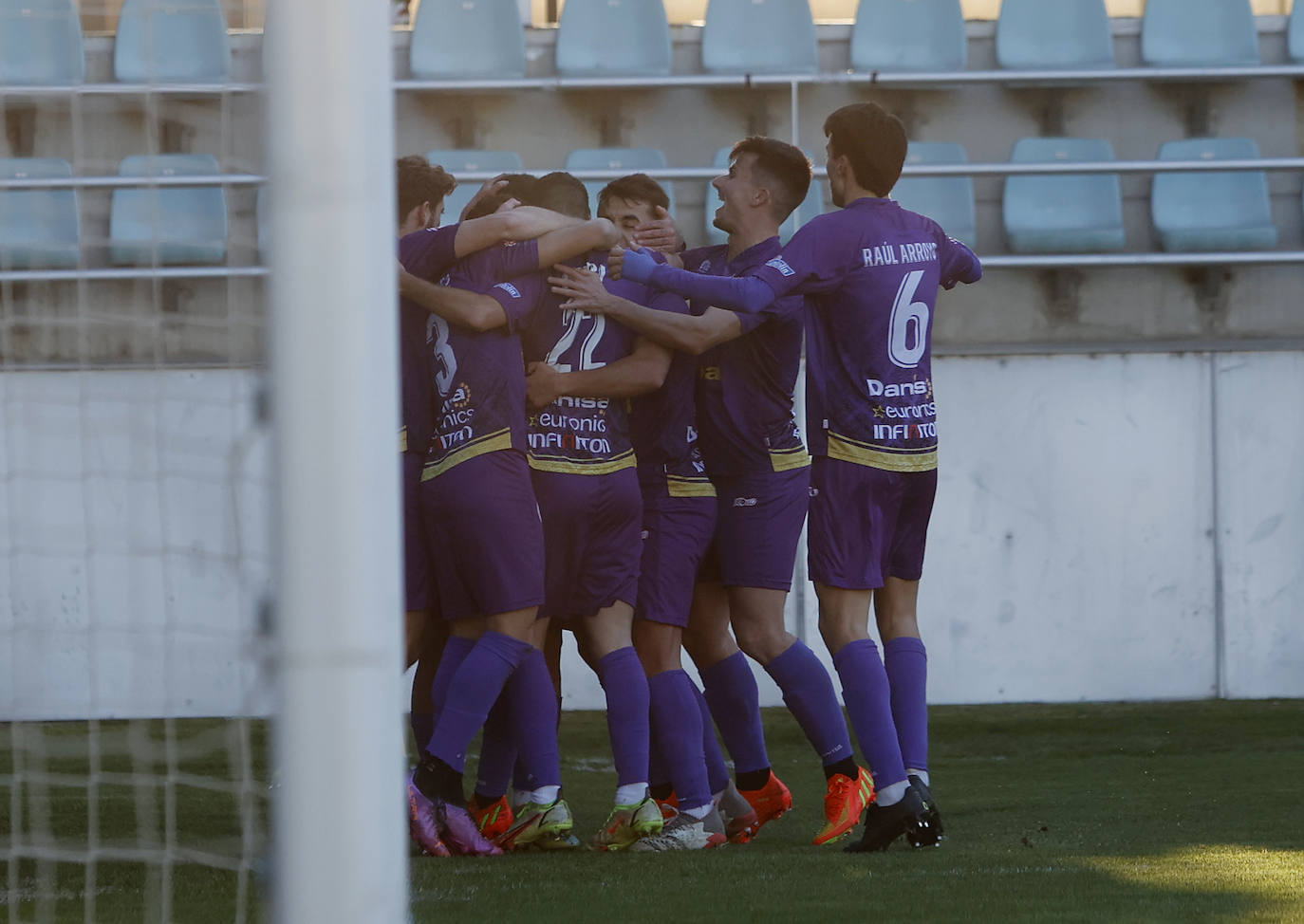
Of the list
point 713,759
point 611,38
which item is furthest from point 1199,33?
point 713,759

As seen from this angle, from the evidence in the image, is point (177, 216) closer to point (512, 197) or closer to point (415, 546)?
point (512, 197)

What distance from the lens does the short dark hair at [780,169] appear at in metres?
4.10

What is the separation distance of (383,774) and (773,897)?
1229 mm

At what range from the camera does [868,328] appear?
3811 millimetres

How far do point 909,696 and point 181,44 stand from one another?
2.29 m

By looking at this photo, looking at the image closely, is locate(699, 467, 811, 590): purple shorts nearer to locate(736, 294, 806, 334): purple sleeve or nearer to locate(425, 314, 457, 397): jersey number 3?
locate(736, 294, 806, 334): purple sleeve

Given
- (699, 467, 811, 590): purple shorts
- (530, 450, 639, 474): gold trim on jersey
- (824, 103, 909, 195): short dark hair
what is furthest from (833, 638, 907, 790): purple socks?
(824, 103, 909, 195): short dark hair

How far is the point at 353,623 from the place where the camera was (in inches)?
74.3

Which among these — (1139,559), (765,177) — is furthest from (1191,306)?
(765,177)

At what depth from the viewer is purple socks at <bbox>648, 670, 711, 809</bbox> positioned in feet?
12.7

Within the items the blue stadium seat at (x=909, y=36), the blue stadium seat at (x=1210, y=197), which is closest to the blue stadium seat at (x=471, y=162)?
the blue stadium seat at (x=909, y=36)

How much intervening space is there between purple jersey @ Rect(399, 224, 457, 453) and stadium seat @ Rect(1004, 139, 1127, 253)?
4.77m

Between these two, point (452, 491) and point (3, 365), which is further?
point (3, 365)

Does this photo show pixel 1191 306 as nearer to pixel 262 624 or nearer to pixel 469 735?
pixel 469 735
